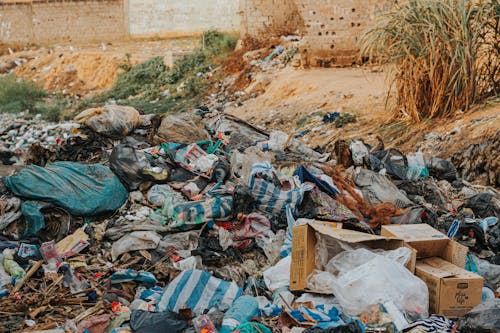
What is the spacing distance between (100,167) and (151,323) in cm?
214

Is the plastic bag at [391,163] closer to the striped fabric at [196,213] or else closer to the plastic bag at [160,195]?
the striped fabric at [196,213]

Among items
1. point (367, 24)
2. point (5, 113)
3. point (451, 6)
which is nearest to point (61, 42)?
point (5, 113)

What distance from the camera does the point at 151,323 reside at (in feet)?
12.6

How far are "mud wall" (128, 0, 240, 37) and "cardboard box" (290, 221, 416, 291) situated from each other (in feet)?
58.3

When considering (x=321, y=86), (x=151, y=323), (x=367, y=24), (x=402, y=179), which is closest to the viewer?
(x=151, y=323)

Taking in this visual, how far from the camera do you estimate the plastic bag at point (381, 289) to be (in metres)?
3.78

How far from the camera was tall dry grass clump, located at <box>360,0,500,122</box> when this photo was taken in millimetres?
8523

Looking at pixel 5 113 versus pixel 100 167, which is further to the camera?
pixel 5 113

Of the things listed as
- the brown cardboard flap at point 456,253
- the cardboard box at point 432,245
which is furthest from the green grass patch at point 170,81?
the brown cardboard flap at point 456,253

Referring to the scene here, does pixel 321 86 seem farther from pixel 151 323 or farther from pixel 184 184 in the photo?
pixel 151 323

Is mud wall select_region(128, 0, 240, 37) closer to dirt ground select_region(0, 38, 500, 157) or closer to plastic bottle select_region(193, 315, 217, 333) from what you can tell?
dirt ground select_region(0, 38, 500, 157)

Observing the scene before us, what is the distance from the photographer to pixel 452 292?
153 inches

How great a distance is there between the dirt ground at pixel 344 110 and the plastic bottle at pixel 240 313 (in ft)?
14.3

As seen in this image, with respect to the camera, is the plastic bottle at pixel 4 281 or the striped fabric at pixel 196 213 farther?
Result: the striped fabric at pixel 196 213
